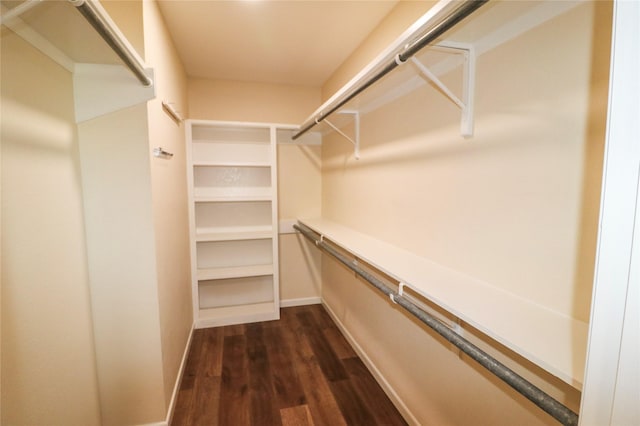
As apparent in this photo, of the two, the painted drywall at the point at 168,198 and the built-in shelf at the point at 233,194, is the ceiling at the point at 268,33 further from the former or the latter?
the built-in shelf at the point at 233,194

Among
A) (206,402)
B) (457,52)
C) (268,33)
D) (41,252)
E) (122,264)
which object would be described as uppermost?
(268,33)

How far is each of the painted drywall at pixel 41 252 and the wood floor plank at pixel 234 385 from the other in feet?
2.33

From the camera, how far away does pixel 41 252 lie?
3.63 ft

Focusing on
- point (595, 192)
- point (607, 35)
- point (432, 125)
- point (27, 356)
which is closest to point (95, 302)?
point (27, 356)

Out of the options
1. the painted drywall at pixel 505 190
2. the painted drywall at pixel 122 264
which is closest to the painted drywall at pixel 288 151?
the painted drywall at pixel 505 190

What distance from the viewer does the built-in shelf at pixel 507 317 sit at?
0.68 m

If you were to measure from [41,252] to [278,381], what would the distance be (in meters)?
1.62

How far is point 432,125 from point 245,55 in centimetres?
178

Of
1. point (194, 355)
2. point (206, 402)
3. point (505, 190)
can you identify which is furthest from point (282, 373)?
point (505, 190)

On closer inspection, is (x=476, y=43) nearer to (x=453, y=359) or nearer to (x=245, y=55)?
(x=453, y=359)

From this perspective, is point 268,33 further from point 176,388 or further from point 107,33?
point 176,388

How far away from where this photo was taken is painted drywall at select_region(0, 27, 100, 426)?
96 centimetres

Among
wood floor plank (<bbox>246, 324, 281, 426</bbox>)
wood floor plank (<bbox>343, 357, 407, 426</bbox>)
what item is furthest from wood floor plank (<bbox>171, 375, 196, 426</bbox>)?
wood floor plank (<bbox>343, 357, 407, 426</bbox>)

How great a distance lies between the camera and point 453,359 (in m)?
1.30
